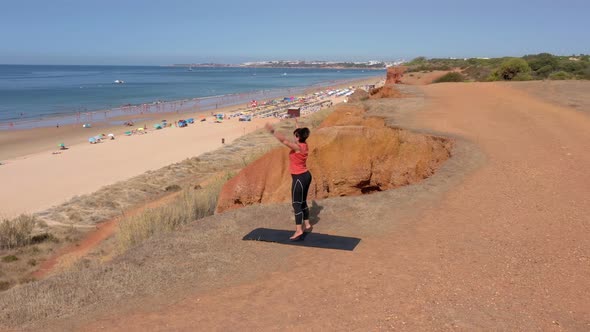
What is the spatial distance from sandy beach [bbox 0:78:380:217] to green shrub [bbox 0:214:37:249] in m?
4.09

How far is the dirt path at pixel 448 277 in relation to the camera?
13.6 feet

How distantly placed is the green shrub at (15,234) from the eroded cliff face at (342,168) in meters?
5.57

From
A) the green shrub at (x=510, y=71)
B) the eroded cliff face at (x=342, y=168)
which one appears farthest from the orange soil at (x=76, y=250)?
the green shrub at (x=510, y=71)

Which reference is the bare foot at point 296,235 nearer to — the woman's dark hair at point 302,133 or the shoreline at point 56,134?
the woman's dark hair at point 302,133

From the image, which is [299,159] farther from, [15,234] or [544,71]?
[544,71]

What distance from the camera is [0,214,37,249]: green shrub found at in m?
11.1

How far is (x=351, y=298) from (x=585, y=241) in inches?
127

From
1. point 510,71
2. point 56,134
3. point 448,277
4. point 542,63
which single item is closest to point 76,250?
point 448,277

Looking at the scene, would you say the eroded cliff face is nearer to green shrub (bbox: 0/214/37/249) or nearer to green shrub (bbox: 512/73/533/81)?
green shrub (bbox: 0/214/37/249)

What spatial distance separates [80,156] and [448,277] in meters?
24.7

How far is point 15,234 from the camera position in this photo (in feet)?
36.9

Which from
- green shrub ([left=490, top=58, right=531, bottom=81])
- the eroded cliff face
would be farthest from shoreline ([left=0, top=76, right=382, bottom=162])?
green shrub ([left=490, top=58, right=531, bottom=81])

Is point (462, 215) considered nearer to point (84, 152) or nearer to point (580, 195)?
point (580, 195)

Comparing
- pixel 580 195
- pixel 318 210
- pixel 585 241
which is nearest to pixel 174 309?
pixel 318 210
